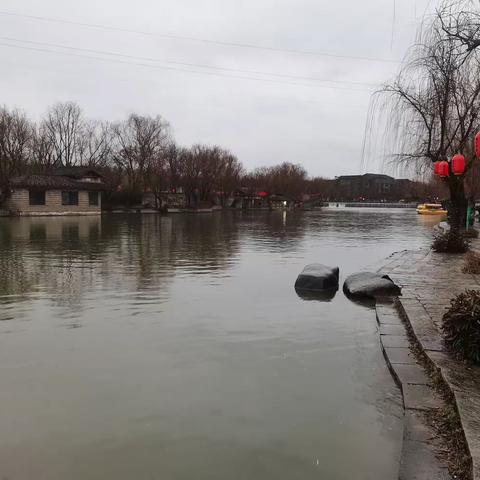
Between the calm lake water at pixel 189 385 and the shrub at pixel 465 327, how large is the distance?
85 cm

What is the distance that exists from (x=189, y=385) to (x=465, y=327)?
10.1 feet

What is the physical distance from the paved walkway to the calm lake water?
21.3 inches

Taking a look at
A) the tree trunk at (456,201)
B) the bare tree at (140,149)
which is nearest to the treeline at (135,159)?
the bare tree at (140,149)

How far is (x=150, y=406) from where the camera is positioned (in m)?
4.80

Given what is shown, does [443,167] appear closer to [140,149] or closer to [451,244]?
[451,244]

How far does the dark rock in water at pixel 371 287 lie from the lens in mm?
9922

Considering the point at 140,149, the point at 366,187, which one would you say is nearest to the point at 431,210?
the point at 140,149

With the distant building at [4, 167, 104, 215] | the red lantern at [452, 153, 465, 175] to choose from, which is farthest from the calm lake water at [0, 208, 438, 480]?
the distant building at [4, 167, 104, 215]

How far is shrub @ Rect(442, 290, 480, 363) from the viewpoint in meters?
5.29

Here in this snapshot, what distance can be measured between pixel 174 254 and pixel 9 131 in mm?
38078

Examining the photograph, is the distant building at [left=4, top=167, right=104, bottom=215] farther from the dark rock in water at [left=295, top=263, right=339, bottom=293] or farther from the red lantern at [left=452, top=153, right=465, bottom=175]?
the red lantern at [left=452, top=153, right=465, bottom=175]

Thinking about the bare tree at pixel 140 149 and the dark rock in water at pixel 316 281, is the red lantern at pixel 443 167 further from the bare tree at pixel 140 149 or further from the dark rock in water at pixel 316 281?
the bare tree at pixel 140 149

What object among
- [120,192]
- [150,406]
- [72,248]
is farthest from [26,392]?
[120,192]

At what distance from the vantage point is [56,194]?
47.2 m
